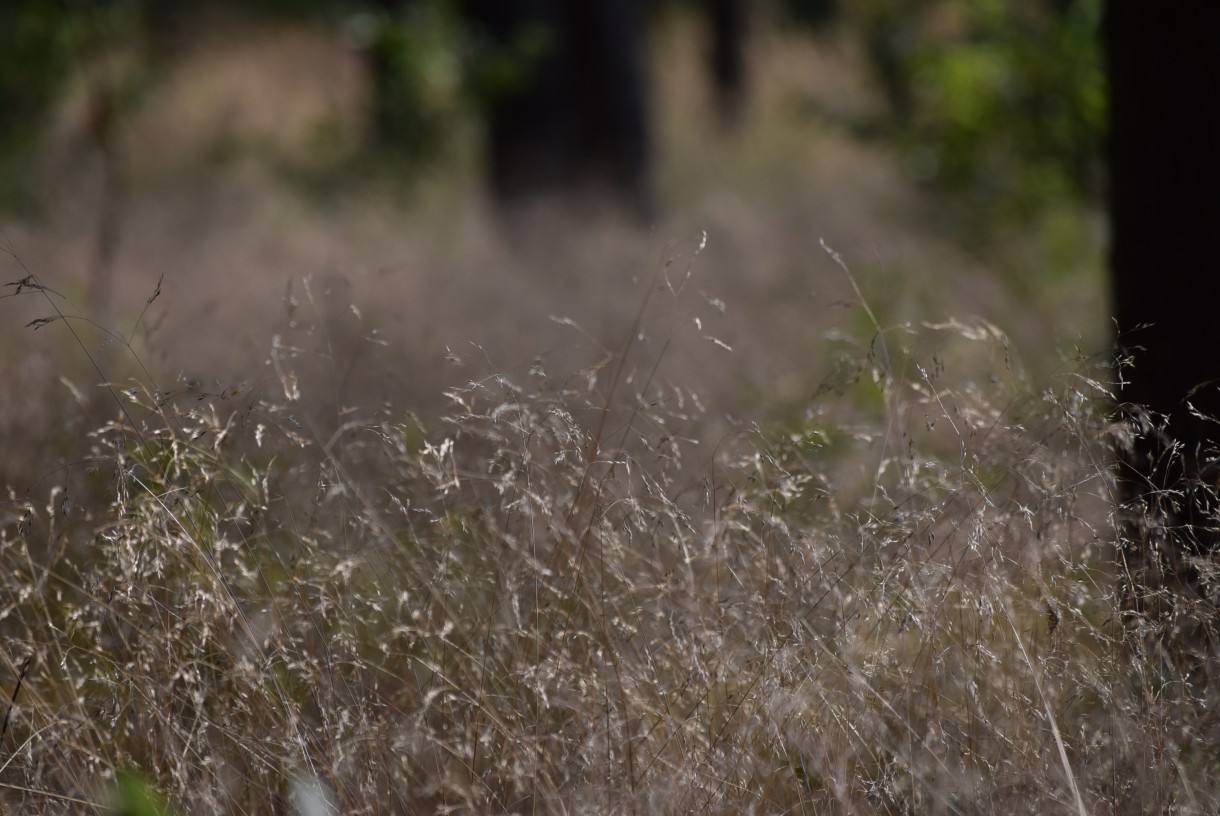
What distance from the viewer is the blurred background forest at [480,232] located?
5.07m

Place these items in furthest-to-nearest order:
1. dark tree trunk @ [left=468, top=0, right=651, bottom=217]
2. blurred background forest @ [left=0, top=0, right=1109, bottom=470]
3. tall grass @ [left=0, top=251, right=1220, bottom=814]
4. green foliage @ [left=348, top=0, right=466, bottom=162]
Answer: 1. dark tree trunk @ [left=468, top=0, right=651, bottom=217]
2. green foliage @ [left=348, top=0, right=466, bottom=162]
3. blurred background forest @ [left=0, top=0, right=1109, bottom=470]
4. tall grass @ [left=0, top=251, right=1220, bottom=814]

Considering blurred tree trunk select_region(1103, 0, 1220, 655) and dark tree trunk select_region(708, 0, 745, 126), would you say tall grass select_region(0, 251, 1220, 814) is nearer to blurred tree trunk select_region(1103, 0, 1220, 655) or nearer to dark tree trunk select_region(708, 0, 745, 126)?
blurred tree trunk select_region(1103, 0, 1220, 655)

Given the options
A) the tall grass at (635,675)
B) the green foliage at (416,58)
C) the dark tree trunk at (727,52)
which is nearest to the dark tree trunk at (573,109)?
the green foliage at (416,58)

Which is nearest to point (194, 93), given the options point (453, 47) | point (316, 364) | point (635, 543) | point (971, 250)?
point (453, 47)

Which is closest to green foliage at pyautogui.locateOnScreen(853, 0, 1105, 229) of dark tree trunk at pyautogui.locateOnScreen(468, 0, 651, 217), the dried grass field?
dark tree trunk at pyautogui.locateOnScreen(468, 0, 651, 217)

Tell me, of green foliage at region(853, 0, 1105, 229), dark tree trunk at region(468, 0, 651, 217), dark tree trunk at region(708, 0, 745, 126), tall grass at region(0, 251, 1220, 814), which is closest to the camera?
tall grass at region(0, 251, 1220, 814)

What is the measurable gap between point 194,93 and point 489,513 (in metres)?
19.8

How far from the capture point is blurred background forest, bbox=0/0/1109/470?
5066 millimetres

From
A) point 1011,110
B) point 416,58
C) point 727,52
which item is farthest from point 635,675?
point 727,52

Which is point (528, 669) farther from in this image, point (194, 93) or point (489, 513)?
point (194, 93)

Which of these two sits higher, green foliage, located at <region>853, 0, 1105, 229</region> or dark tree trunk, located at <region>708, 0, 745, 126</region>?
green foliage, located at <region>853, 0, 1105, 229</region>

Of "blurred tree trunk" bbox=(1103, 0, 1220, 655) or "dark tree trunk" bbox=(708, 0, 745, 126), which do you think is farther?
"dark tree trunk" bbox=(708, 0, 745, 126)

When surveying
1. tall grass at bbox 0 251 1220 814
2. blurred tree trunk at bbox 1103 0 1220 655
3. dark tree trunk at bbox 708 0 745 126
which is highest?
blurred tree trunk at bbox 1103 0 1220 655

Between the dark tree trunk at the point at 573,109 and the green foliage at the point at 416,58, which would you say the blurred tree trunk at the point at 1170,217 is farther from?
the dark tree trunk at the point at 573,109
